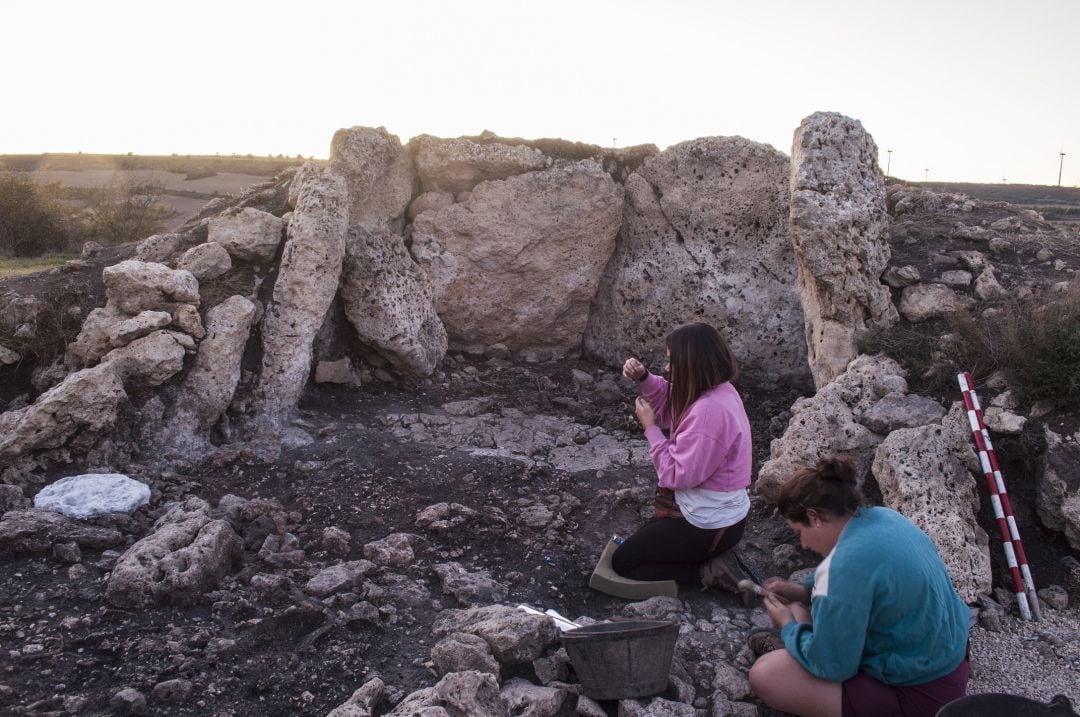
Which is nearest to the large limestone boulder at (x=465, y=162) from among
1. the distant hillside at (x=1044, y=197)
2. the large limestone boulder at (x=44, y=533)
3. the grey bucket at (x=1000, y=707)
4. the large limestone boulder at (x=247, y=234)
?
the large limestone boulder at (x=247, y=234)

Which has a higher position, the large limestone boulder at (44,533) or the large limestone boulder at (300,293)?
the large limestone boulder at (300,293)

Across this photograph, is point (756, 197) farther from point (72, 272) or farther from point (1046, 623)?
point (72, 272)

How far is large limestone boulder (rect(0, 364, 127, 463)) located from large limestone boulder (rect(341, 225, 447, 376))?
85.2 inches

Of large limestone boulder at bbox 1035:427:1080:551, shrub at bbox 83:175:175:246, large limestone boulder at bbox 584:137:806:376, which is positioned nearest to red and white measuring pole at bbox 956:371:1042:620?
large limestone boulder at bbox 1035:427:1080:551

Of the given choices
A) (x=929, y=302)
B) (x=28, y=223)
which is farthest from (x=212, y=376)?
(x=28, y=223)

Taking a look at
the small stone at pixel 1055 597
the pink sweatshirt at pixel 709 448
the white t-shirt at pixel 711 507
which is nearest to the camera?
the pink sweatshirt at pixel 709 448

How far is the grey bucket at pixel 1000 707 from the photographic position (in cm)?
264

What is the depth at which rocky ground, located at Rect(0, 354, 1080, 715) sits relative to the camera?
3465 mm

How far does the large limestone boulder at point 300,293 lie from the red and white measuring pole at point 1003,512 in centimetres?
468

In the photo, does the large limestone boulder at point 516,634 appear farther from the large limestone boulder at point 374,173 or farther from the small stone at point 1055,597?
the large limestone boulder at point 374,173

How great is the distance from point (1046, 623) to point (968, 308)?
256 centimetres

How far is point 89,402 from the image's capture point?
18.0ft

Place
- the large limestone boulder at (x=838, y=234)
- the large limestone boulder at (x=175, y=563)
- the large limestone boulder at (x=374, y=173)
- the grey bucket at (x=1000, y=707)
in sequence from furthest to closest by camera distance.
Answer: the large limestone boulder at (x=374, y=173) < the large limestone boulder at (x=838, y=234) < the large limestone boulder at (x=175, y=563) < the grey bucket at (x=1000, y=707)

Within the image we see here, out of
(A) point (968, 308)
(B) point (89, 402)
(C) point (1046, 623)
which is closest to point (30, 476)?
(B) point (89, 402)
